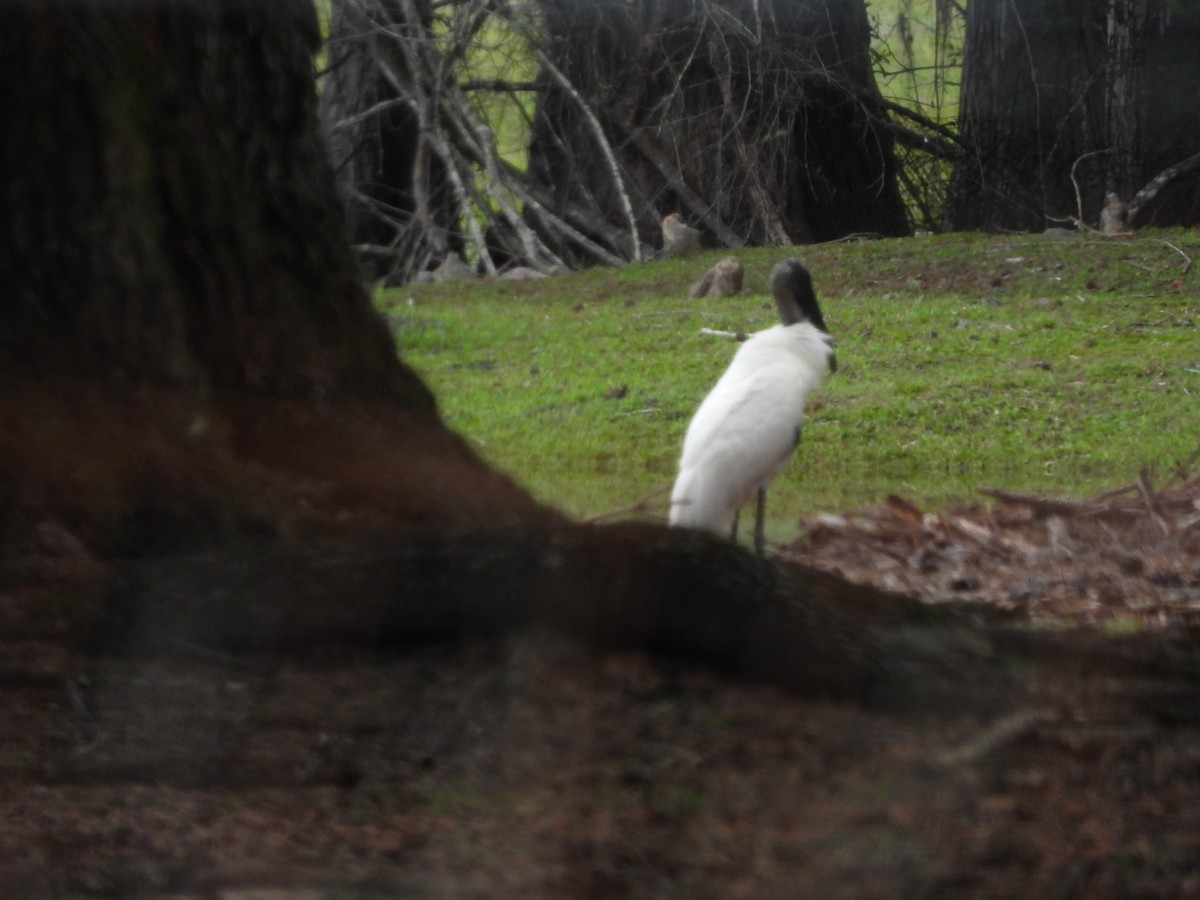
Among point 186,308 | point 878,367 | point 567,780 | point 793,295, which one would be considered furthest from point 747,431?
point 878,367

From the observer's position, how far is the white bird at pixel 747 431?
561cm

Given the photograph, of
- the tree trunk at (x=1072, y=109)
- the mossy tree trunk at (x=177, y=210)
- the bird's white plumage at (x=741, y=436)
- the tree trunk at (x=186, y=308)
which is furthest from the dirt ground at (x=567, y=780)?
the tree trunk at (x=1072, y=109)

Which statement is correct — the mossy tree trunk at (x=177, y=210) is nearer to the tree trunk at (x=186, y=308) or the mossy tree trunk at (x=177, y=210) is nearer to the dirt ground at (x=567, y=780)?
the tree trunk at (x=186, y=308)

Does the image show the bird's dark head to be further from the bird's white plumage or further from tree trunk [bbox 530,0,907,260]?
tree trunk [bbox 530,0,907,260]

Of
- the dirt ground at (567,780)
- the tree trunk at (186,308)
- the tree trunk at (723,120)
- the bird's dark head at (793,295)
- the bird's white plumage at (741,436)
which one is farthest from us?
the tree trunk at (723,120)

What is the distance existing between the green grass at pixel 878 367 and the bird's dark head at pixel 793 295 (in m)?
0.77

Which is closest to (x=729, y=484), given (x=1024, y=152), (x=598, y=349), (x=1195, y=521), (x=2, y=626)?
(x=1195, y=521)

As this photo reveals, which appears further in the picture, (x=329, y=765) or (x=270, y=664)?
(x=270, y=664)

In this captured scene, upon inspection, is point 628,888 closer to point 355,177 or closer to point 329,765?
point 329,765

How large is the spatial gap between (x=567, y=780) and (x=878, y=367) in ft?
22.2

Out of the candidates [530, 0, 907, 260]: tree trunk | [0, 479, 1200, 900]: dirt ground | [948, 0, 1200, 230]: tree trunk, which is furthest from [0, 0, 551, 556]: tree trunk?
[948, 0, 1200, 230]: tree trunk

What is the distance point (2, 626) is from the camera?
10.3 ft

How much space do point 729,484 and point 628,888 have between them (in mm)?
3176

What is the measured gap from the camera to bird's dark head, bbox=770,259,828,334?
7.03m
